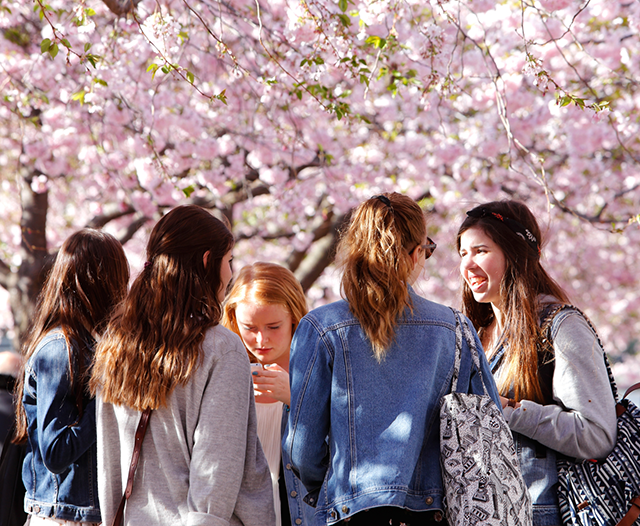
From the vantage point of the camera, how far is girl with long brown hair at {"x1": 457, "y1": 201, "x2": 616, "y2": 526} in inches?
78.3

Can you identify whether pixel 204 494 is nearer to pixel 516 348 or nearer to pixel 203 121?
pixel 516 348

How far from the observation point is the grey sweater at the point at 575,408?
1.97 meters

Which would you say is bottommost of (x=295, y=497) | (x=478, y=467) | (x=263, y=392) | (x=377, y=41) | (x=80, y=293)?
(x=295, y=497)

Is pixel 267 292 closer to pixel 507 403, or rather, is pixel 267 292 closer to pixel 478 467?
pixel 507 403

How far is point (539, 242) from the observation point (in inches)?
94.2

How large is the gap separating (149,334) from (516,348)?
4.06 feet

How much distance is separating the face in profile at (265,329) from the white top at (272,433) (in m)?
0.25

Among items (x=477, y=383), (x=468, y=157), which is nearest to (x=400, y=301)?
(x=477, y=383)

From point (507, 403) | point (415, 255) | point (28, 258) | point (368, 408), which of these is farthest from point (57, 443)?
point (28, 258)

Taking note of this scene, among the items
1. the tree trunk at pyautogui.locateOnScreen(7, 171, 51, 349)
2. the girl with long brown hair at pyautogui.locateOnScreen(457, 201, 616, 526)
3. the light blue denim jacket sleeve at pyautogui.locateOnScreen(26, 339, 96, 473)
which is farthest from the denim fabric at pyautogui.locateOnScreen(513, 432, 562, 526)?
the tree trunk at pyautogui.locateOnScreen(7, 171, 51, 349)

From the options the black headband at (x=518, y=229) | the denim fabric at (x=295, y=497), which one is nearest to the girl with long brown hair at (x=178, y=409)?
the denim fabric at (x=295, y=497)

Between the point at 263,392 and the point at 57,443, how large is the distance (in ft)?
2.18

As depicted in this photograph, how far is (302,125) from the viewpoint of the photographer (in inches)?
230

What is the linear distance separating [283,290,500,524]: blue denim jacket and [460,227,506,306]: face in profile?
2.15 ft
